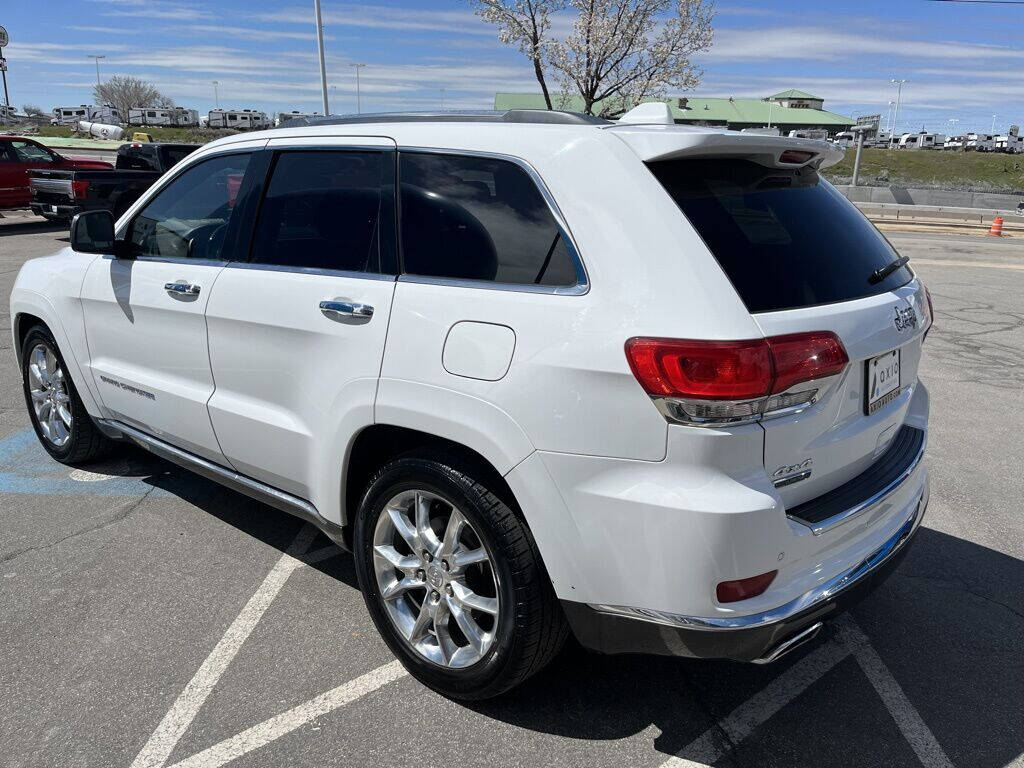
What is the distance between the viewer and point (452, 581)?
2652 millimetres

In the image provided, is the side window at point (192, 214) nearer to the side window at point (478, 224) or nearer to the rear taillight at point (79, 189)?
the side window at point (478, 224)

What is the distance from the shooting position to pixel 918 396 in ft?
10.0

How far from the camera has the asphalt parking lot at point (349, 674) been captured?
2.53 meters

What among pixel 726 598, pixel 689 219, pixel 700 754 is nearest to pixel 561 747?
pixel 700 754

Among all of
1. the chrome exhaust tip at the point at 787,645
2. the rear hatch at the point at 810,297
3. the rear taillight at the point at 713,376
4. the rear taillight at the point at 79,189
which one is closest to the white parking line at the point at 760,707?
the chrome exhaust tip at the point at 787,645

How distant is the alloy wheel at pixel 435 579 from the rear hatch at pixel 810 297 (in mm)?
1018

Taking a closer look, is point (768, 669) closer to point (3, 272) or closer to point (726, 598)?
point (726, 598)

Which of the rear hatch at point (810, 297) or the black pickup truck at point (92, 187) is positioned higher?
the rear hatch at point (810, 297)

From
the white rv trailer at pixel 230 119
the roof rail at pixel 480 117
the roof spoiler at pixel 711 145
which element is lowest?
the white rv trailer at pixel 230 119

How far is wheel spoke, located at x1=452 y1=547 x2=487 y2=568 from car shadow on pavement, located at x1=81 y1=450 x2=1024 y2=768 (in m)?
0.53

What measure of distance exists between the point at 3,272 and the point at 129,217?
32.8 feet

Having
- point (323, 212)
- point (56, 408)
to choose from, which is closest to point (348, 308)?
point (323, 212)

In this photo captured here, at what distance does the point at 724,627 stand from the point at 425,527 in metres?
1.04

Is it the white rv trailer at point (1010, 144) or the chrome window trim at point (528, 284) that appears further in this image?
the white rv trailer at point (1010, 144)
